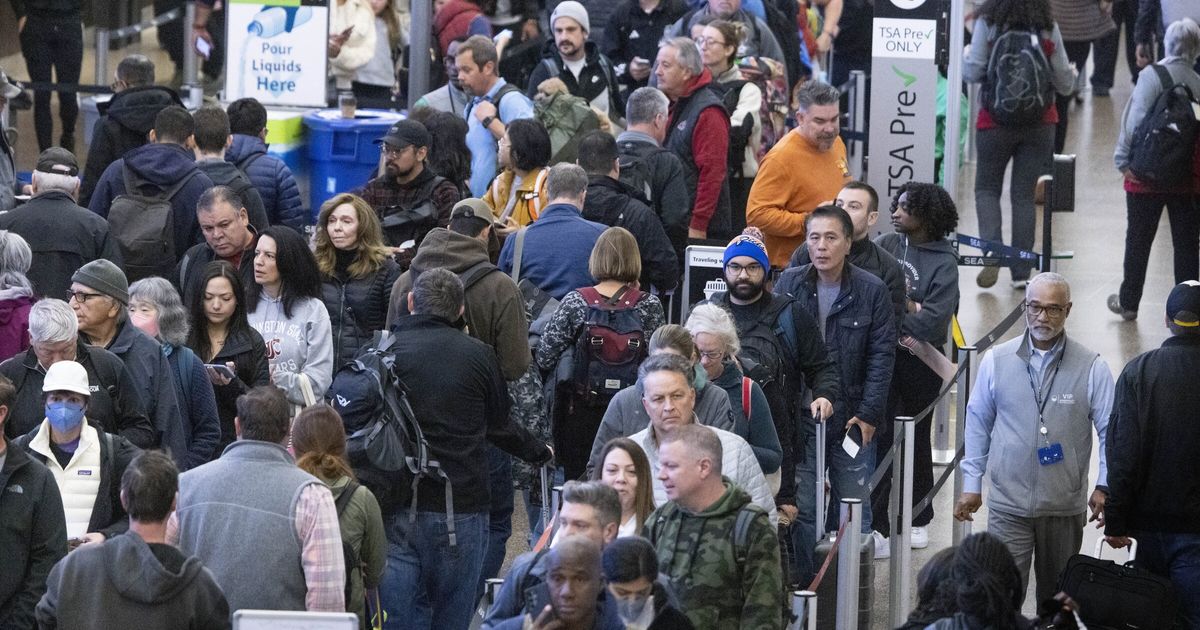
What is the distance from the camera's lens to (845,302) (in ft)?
29.5

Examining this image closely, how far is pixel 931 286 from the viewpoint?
9.85m

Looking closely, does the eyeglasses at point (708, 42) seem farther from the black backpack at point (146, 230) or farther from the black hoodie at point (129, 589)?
the black hoodie at point (129, 589)

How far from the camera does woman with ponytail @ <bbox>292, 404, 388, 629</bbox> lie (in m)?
6.46

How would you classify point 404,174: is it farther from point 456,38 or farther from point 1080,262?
point 1080,262

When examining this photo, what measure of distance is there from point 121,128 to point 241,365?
313 cm

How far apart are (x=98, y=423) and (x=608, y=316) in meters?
2.31

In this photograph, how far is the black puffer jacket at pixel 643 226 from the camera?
9.64 meters

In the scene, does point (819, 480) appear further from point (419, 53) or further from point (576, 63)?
point (419, 53)

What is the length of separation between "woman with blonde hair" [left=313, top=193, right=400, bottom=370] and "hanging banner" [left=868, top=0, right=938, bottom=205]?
441 cm

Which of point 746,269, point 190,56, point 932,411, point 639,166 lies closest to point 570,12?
point 639,166

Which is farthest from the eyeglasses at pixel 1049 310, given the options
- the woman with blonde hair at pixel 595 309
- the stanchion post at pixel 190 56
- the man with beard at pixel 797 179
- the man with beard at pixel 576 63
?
the stanchion post at pixel 190 56

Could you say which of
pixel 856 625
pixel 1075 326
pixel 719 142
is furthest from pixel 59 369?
pixel 1075 326

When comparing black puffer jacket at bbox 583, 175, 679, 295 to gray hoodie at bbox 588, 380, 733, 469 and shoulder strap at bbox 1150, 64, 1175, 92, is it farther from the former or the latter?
shoulder strap at bbox 1150, 64, 1175, 92

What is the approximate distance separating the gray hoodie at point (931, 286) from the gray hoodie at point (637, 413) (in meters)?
2.45
